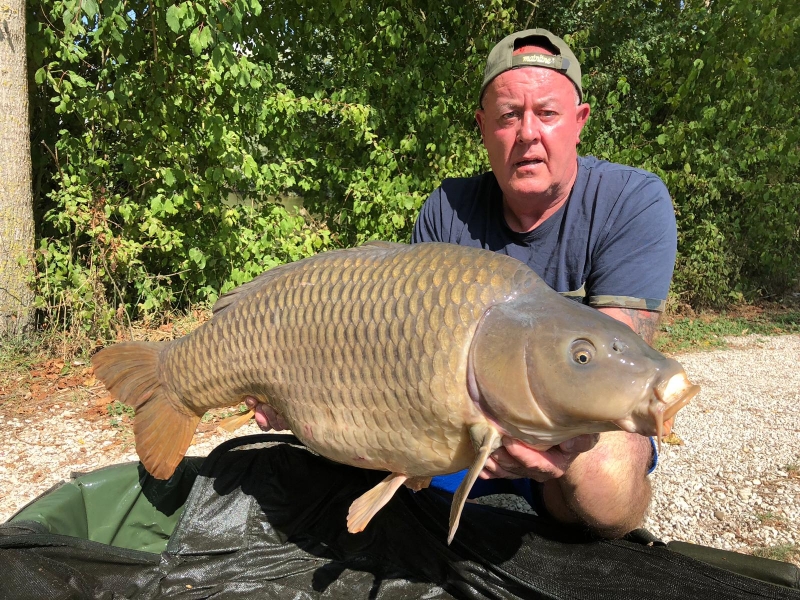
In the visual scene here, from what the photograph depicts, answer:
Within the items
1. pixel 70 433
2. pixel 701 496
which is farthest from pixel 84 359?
pixel 701 496

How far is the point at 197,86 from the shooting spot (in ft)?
10.6

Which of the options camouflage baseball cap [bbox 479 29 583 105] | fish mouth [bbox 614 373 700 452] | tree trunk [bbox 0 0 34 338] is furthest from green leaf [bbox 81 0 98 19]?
fish mouth [bbox 614 373 700 452]

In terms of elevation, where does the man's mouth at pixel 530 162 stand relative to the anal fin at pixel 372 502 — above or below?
above

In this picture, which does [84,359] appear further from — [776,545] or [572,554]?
[776,545]

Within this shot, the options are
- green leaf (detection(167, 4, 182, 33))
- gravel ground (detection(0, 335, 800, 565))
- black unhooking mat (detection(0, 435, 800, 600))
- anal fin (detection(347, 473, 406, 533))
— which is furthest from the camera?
green leaf (detection(167, 4, 182, 33))

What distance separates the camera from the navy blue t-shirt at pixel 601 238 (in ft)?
4.85

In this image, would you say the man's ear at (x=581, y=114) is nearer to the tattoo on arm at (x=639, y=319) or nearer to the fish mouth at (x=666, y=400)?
the tattoo on arm at (x=639, y=319)

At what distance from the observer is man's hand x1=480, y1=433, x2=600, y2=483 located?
3.52ft

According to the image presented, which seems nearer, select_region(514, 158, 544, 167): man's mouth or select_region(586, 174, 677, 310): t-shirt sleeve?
select_region(586, 174, 677, 310): t-shirt sleeve

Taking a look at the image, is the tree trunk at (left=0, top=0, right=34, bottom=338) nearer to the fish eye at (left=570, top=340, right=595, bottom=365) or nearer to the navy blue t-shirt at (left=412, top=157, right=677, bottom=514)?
the navy blue t-shirt at (left=412, top=157, right=677, bottom=514)

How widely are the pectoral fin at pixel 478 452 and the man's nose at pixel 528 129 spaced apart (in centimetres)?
82

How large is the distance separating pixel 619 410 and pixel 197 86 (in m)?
2.96

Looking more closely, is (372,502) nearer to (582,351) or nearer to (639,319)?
(582,351)

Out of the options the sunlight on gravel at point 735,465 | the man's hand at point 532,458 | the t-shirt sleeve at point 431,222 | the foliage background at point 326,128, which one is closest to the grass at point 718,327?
the foliage background at point 326,128
